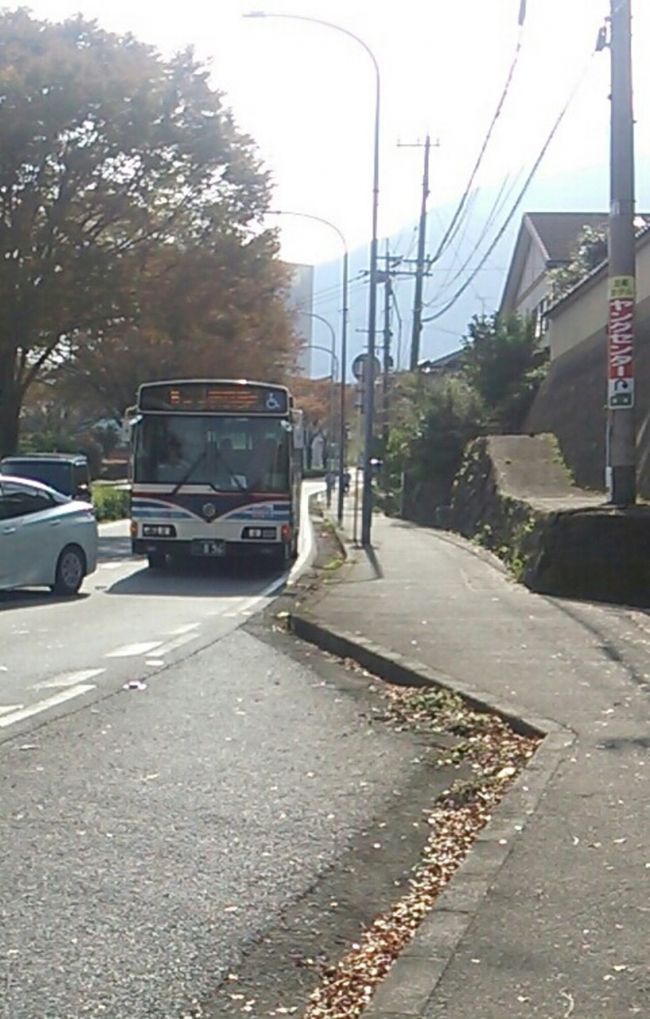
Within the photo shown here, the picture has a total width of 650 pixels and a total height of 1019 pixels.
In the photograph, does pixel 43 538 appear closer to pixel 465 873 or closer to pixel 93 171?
pixel 465 873

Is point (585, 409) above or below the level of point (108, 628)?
above

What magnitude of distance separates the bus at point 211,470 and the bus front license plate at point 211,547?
1cm

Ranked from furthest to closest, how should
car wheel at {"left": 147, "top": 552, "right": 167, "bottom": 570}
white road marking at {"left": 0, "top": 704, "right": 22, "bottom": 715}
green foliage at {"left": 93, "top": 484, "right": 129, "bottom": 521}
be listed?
green foliage at {"left": 93, "top": 484, "right": 129, "bottom": 521}
car wheel at {"left": 147, "top": 552, "right": 167, "bottom": 570}
white road marking at {"left": 0, "top": 704, "right": 22, "bottom": 715}

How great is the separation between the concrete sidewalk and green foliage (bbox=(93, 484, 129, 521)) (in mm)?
29639

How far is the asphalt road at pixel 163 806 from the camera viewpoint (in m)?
5.18

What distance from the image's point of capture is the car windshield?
31.5 m

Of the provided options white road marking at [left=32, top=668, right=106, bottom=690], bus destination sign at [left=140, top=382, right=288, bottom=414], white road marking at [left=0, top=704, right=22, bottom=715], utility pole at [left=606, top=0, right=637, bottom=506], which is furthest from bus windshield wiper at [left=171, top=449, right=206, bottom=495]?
white road marking at [left=0, top=704, right=22, bottom=715]

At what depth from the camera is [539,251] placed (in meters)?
57.7

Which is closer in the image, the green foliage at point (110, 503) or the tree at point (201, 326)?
the tree at point (201, 326)

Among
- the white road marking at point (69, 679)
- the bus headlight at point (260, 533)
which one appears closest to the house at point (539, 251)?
the bus headlight at point (260, 533)

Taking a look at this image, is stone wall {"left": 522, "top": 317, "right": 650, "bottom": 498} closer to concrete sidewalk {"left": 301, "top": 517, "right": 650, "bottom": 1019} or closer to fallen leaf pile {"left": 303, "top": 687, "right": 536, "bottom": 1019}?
concrete sidewalk {"left": 301, "top": 517, "right": 650, "bottom": 1019}

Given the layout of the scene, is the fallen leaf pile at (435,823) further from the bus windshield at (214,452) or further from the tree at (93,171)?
the tree at (93,171)

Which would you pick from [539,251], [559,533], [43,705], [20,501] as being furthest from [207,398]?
[539,251]

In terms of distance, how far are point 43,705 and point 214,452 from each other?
478 inches
